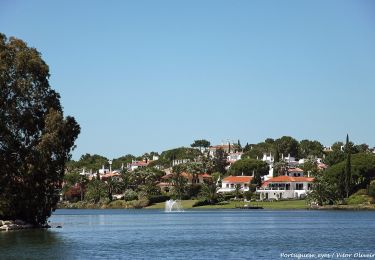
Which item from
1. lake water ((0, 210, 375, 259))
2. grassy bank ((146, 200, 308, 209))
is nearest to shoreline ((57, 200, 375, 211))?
grassy bank ((146, 200, 308, 209))

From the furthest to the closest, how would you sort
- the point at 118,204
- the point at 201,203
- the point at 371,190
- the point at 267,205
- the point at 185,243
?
the point at 118,204 < the point at 201,203 < the point at 267,205 < the point at 371,190 < the point at 185,243

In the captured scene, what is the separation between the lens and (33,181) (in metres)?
75.5

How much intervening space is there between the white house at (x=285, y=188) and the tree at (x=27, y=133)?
117 metres

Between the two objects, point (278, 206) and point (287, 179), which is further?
point (287, 179)

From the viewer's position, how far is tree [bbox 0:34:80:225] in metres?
73.8

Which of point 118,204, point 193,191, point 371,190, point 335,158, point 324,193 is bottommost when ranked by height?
point 118,204

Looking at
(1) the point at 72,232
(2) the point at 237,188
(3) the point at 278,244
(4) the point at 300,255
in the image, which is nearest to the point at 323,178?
(2) the point at 237,188

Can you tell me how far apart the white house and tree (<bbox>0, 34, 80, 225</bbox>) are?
117m

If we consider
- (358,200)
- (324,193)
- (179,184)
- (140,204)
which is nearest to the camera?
(324,193)

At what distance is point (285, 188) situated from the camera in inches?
7633

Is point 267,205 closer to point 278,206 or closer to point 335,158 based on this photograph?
point 278,206

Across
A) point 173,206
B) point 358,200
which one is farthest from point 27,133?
point 173,206

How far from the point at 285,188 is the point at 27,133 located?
413ft

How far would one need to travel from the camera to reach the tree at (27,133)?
7381 cm
